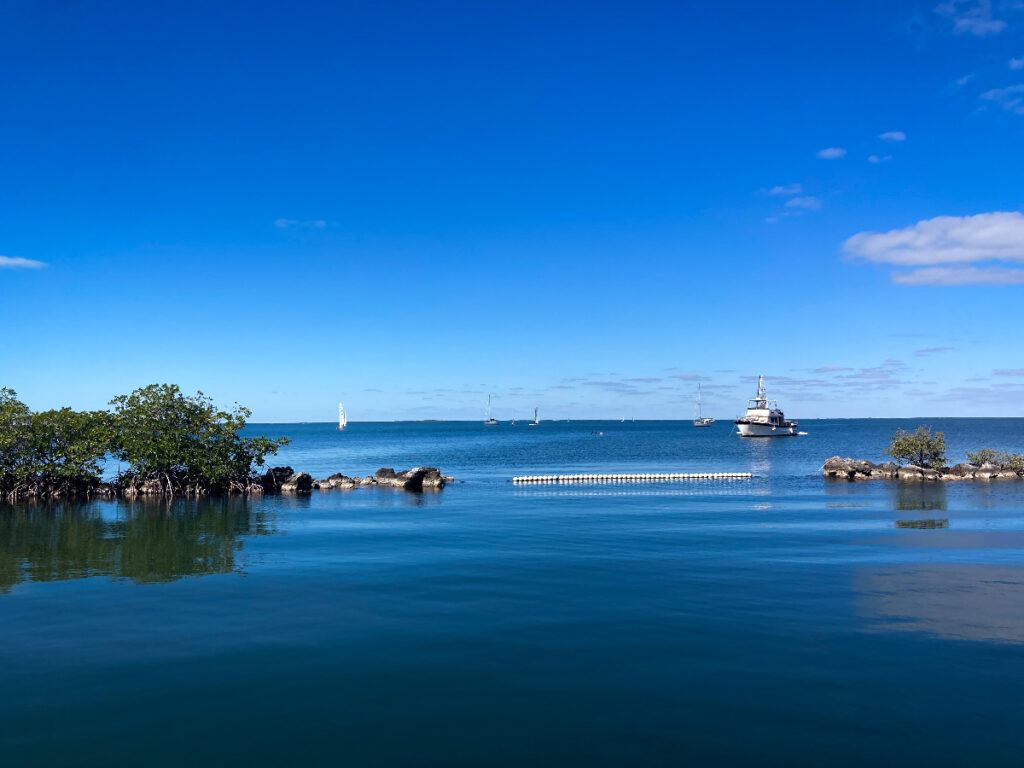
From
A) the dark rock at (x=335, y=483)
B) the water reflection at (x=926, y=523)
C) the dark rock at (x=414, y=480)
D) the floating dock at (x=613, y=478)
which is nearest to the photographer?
the water reflection at (x=926, y=523)

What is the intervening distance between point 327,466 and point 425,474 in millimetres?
50948

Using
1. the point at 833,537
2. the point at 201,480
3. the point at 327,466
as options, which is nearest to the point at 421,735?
the point at 833,537

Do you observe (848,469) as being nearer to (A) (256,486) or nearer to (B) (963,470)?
(B) (963,470)

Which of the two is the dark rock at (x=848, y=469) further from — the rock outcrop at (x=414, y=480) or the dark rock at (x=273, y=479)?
the dark rock at (x=273, y=479)

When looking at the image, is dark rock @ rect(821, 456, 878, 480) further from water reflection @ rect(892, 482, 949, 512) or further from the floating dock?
the floating dock

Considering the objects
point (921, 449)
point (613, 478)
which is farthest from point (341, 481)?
point (921, 449)

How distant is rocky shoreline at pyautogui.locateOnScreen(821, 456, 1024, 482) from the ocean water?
36510mm

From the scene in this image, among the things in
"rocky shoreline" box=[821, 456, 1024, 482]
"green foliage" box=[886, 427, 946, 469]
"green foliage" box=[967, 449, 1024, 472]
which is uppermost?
"green foliage" box=[886, 427, 946, 469]

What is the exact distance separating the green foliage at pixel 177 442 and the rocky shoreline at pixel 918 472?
62695 millimetres

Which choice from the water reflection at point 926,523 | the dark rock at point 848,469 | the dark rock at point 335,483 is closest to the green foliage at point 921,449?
the dark rock at point 848,469

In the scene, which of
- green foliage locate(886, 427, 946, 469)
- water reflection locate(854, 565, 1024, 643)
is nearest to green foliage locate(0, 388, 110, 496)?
water reflection locate(854, 565, 1024, 643)

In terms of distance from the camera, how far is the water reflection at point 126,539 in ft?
114

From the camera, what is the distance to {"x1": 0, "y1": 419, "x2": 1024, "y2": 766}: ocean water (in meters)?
16.3

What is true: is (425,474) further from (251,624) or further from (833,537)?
(251,624)
